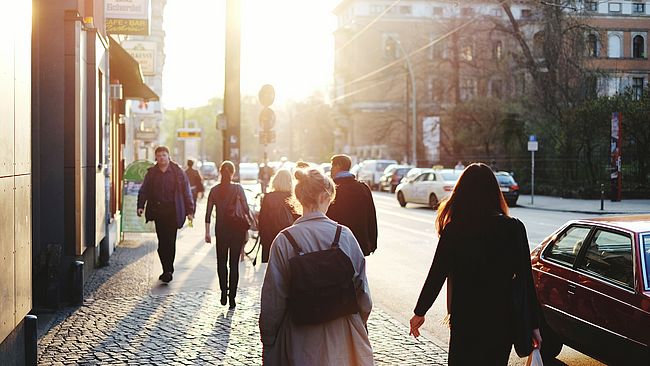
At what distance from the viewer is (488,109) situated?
167 ft

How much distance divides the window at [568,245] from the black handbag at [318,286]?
3473 mm

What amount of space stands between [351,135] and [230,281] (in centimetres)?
7873

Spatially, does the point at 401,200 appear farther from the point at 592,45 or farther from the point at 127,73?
the point at 127,73

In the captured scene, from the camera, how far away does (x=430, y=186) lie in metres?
31.2

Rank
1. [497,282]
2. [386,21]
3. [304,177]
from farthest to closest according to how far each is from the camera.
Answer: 1. [386,21]
2. [497,282]
3. [304,177]

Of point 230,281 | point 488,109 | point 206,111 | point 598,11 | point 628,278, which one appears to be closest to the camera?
point 628,278

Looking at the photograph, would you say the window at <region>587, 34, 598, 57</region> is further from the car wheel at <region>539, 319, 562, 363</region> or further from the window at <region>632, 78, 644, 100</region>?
the car wheel at <region>539, 319, 562, 363</region>

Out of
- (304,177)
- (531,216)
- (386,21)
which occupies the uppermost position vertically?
(386,21)

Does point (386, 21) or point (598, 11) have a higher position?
point (386, 21)

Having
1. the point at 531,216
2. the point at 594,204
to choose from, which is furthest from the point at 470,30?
the point at 531,216

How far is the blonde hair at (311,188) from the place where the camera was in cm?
457

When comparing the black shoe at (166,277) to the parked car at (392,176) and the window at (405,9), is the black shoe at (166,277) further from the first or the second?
the window at (405,9)

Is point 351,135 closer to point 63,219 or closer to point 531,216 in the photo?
point 531,216

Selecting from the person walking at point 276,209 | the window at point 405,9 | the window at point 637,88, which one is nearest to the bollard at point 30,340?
the person walking at point 276,209
